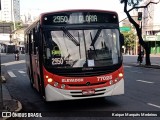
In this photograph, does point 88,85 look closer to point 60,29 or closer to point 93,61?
point 93,61

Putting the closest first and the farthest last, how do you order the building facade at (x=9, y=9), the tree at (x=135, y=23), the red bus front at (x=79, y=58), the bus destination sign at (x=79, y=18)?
1. the red bus front at (x=79, y=58)
2. the bus destination sign at (x=79, y=18)
3. the tree at (x=135, y=23)
4. the building facade at (x=9, y=9)

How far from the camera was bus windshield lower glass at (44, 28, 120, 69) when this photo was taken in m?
10.5

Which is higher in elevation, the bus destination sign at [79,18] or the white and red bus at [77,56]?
the bus destination sign at [79,18]

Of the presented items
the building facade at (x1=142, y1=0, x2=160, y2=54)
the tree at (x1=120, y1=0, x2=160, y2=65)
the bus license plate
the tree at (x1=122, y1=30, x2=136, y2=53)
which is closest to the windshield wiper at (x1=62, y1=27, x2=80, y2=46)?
the bus license plate

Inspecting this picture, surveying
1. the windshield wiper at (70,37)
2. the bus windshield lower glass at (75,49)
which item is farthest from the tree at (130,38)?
the windshield wiper at (70,37)

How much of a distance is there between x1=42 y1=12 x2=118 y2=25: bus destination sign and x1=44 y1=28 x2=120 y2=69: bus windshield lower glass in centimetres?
33

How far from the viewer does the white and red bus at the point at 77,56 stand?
10.4 meters

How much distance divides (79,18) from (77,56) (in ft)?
4.07

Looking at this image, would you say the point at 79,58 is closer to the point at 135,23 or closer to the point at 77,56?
the point at 77,56

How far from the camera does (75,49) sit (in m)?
10.6

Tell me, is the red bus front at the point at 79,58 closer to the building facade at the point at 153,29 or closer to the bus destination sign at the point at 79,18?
the bus destination sign at the point at 79,18

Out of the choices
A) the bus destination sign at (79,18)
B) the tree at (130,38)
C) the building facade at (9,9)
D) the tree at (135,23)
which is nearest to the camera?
the bus destination sign at (79,18)

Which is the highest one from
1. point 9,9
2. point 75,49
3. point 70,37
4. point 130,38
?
point 9,9

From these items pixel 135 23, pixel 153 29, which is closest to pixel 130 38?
pixel 153 29
